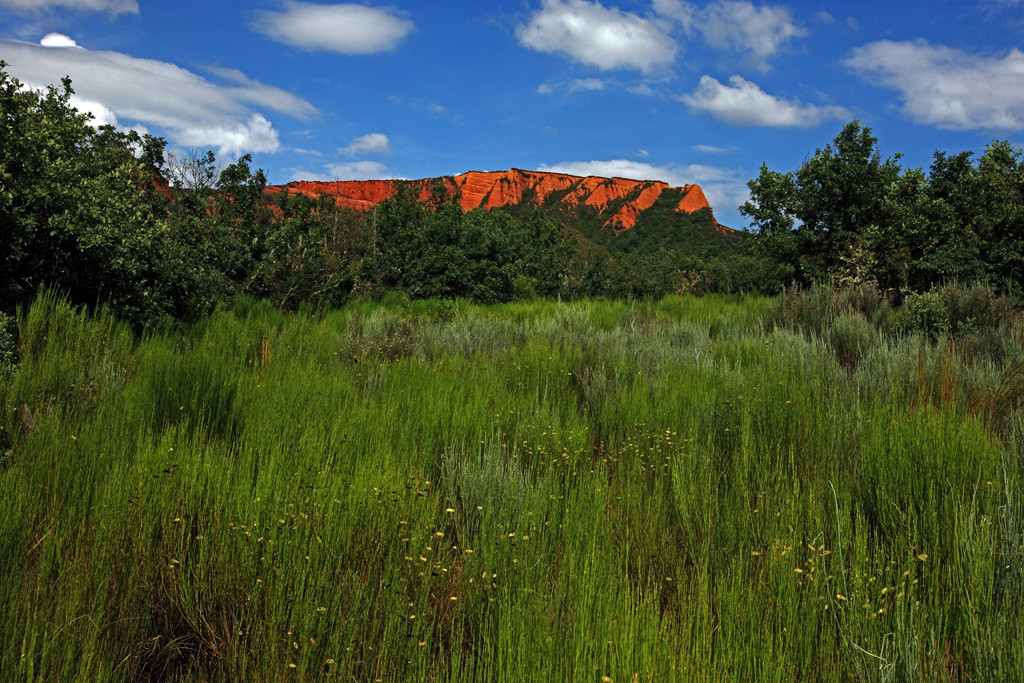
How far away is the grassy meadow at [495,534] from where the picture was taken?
1.65 metres

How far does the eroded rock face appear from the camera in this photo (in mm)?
104756

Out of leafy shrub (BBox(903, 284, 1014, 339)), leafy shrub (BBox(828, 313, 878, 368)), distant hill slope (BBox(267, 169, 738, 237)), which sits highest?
distant hill slope (BBox(267, 169, 738, 237))

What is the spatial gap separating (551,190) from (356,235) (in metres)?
96.1

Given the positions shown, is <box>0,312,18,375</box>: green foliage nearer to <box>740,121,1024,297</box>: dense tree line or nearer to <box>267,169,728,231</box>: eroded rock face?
<box>740,121,1024,297</box>: dense tree line

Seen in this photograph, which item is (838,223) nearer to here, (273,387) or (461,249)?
(461,249)

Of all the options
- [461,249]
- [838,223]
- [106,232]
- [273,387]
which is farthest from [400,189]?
[273,387]

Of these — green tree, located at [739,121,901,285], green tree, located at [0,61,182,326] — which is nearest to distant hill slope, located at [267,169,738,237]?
green tree, located at [739,121,901,285]

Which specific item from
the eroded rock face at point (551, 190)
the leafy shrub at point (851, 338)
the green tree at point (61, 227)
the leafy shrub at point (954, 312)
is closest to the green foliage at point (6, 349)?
the green tree at point (61, 227)

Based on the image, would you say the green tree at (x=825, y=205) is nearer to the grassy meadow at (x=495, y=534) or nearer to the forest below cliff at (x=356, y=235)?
the forest below cliff at (x=356, y=235)

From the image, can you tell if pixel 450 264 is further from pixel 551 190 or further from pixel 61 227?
pixel 551 190

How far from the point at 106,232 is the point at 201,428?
152 inches

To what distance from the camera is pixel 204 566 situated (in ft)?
6.41

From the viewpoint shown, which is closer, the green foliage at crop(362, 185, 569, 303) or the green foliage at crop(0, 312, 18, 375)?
the green foliage at crop(0, 312, 18, 375)

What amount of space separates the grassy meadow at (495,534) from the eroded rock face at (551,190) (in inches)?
3906
